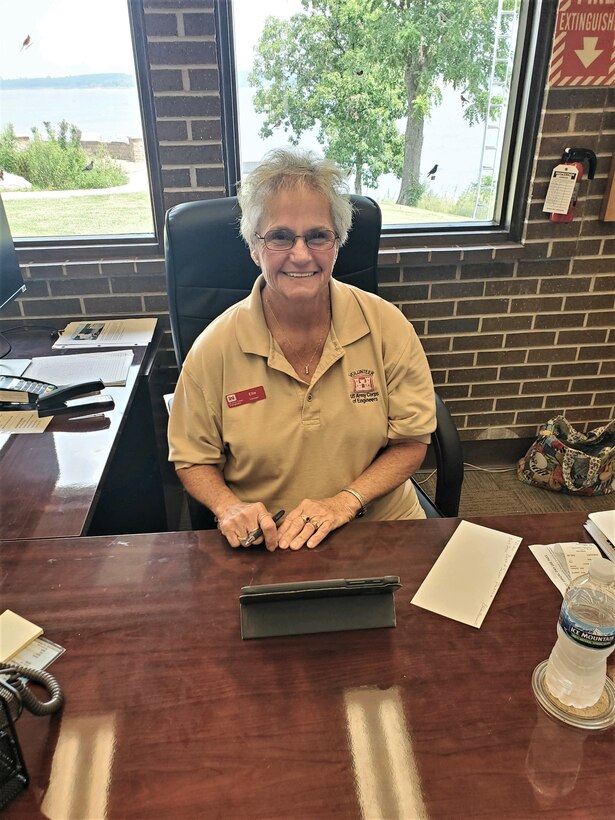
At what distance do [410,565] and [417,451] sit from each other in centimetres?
44

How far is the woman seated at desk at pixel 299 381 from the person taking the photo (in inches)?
52.5

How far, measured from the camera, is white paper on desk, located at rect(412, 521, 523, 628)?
953 mm

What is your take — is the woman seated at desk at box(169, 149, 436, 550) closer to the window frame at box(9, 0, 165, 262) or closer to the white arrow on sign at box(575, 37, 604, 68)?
the window frame at box(9, 0, 165, 262)

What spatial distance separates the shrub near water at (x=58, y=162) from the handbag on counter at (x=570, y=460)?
199cm

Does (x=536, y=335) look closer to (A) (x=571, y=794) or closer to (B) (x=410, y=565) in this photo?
(B) (x=410, y=565)

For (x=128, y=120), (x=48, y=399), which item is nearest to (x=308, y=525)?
(x=48, y=399)

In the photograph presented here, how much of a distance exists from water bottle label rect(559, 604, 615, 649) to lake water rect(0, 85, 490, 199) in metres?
1.91

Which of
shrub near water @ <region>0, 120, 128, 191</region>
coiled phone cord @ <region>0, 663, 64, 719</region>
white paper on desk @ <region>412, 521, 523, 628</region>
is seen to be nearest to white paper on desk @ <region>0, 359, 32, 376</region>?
shrub near water @ <region>0, 120, 128, 191</region>

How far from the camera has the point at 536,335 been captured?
2562 mm

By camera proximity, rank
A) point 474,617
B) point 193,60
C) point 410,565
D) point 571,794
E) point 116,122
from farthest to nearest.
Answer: point 116,122 < point 193,60 < point 410,565 < point 474,617 < point 571,794

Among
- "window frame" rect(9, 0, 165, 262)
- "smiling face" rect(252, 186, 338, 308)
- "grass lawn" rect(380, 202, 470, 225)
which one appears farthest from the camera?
"grass lawn" rect(380, 202, 470, 225)

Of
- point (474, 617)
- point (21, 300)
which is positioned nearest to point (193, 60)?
point (21, 300)

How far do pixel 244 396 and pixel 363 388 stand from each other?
10.7 inches

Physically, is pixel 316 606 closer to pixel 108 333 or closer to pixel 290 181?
pixel 290 181
